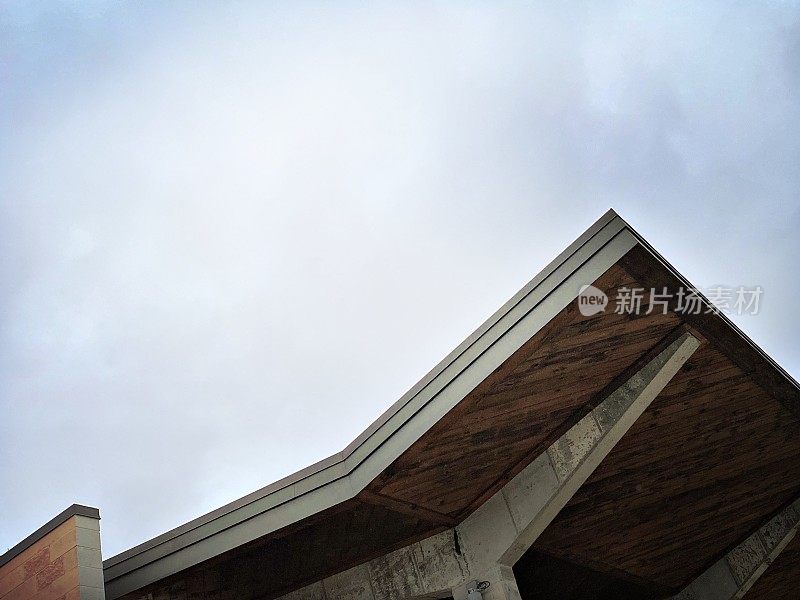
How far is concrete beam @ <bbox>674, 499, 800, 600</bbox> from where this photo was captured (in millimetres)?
14328

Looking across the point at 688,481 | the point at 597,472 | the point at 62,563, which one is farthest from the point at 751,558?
the point at 62,563

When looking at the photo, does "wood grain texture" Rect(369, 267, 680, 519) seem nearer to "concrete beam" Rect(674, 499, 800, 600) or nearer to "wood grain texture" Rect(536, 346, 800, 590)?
"wood grain texture" Rect(536, 346, 800, 590)

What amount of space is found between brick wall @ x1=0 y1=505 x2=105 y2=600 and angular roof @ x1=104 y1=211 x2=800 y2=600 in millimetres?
1137

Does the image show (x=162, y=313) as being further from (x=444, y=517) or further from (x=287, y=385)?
(x=444, y=517)

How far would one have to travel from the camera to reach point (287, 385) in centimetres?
5750

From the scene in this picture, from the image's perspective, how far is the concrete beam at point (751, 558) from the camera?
1433 centimetres

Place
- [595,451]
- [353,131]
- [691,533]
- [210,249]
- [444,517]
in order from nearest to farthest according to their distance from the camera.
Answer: [595,451] → [444,517] → [691,533] → [353,131] → [210,249]

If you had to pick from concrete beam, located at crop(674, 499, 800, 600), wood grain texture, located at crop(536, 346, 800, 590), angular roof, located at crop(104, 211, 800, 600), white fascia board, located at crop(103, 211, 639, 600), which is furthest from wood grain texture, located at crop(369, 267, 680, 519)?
concrete beam, located at crop(674, 499, 800, 600)

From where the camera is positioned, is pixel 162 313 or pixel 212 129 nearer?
pixel 212 129

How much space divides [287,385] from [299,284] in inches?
608

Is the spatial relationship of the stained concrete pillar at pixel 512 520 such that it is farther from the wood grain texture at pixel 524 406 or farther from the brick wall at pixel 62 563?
the brick wall at pixel 62 563

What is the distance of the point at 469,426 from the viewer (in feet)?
27.3

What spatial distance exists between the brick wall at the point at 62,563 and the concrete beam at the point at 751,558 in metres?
11.7

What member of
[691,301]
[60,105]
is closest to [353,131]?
[60,105]
